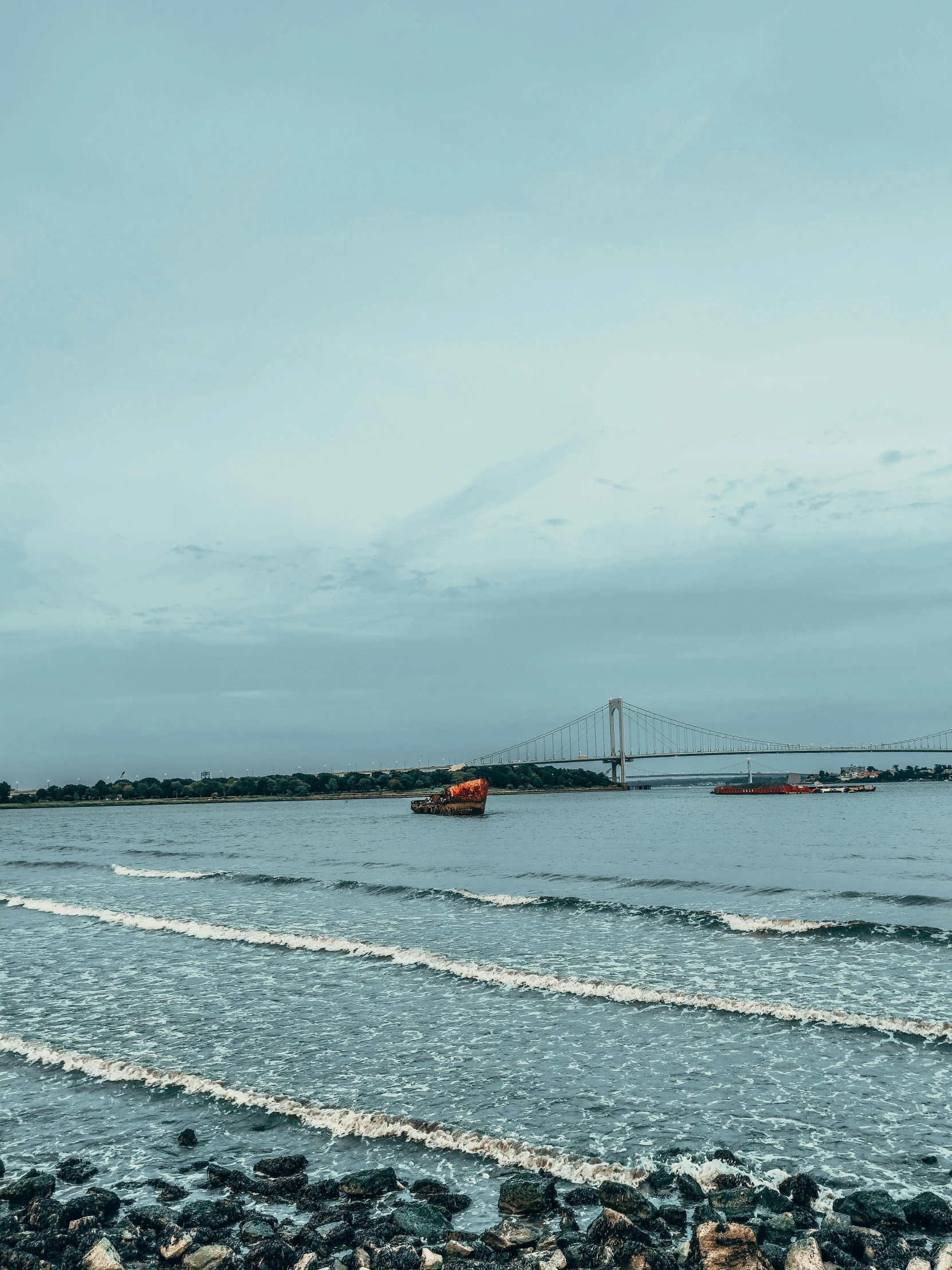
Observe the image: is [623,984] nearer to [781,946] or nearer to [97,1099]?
[781,946]

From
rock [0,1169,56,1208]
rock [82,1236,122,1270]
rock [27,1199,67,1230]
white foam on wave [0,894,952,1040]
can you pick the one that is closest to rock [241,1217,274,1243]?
→ rock [82,1236,122,1270]

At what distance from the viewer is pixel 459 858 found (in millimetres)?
51781

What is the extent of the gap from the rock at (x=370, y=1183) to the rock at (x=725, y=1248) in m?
3.60

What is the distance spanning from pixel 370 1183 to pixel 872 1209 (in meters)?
5.63

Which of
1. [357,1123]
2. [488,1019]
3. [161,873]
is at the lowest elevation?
[161,873]

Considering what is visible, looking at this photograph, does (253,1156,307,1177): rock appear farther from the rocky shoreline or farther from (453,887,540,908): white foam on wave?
(453,887,540,908): white foam on wave

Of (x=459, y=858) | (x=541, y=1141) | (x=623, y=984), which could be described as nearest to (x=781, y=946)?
(x=623, y=984)

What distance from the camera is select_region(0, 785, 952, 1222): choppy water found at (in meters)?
11.6

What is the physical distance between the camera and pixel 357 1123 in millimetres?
11977

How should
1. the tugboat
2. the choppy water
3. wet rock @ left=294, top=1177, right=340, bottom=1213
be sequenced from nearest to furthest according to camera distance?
wet rock @ left=294, top=1177, right=340, bottom=1213
the choppy water
the tugboat

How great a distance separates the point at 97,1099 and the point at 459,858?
1544 inches

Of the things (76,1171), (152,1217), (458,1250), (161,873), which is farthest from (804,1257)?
(161,873)

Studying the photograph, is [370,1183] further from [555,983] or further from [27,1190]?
[555,983]

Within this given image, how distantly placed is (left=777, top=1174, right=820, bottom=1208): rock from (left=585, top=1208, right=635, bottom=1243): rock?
215 centimetres
